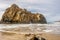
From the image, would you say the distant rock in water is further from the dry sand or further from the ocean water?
the dry sand

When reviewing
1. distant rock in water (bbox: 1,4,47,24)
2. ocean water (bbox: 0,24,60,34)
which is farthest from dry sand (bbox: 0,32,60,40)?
distant rock in water (bbox: 1,4,47,24)

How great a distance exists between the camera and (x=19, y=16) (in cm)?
226

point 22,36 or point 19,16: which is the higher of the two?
point 19,16

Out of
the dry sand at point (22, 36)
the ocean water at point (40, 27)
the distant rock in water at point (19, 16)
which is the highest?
the distant rock in water at point (19, 16)

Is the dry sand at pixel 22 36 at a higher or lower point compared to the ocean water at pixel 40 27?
lower

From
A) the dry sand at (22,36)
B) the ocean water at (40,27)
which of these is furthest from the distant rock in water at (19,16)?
the dry sand at (22,36)

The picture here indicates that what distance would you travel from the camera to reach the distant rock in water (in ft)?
7.36

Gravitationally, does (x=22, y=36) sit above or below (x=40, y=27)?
below

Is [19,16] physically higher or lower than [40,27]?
higher

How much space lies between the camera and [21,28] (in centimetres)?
227

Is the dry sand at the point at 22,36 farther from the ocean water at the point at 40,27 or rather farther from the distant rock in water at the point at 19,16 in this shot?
the distant rock in water at the point at 19,16

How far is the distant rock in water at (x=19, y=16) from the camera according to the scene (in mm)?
2242

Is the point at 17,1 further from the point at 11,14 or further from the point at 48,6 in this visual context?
the point at 48,6

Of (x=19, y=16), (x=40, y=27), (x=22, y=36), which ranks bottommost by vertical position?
(x=22, y=36)
